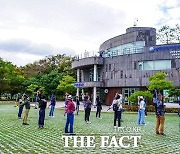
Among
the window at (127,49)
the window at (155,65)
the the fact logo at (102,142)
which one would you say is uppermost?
the window at (127,49)

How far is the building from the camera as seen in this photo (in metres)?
40.8

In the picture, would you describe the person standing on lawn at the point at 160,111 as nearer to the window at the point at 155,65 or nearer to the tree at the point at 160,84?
the tree at the point at 160,84

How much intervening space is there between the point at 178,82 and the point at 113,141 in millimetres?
31186

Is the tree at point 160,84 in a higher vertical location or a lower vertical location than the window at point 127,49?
lower

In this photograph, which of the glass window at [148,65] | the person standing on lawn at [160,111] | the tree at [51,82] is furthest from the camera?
the tree at [51,82]

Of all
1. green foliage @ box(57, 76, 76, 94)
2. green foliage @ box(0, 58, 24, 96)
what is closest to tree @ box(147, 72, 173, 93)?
green foliage @ box(57, 76, 76, 94)

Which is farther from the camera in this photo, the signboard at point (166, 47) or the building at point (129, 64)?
the building at point (129, 64)

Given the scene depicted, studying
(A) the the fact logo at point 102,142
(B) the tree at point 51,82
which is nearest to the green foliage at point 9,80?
(B) the tree at point 51,82

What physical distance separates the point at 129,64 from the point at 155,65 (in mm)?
3925

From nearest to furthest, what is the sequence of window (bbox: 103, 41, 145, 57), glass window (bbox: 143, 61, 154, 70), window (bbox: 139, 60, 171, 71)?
1. window (bbox: 139, 60, 171, 71)
2. glass window (bbox: 143, 61, 154, 70)
3. window (bbox: 103, 41, 145, 57)

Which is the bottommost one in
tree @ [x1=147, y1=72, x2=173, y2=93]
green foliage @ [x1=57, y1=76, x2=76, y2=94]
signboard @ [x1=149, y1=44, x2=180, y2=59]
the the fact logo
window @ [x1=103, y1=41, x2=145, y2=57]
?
the the fact logo

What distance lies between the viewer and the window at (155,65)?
133ft

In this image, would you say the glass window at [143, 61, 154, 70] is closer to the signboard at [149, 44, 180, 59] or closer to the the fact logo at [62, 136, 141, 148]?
the signboard at [149, 44, 180, 59]

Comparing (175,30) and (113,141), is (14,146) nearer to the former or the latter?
(113,141)
